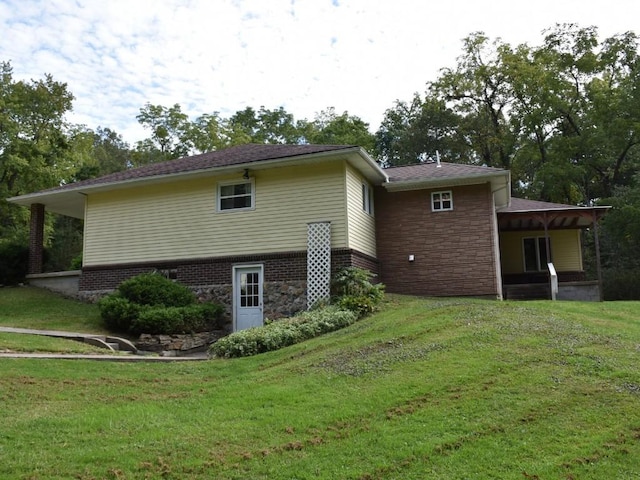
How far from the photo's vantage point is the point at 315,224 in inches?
559

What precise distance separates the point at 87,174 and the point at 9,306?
1510cm

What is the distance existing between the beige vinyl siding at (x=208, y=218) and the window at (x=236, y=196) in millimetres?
163

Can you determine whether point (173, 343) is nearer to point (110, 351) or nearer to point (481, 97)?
point (110, 351)

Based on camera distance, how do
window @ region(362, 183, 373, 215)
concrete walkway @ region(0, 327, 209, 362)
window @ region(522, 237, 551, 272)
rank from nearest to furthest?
concrete walkway @ region(0, 327, 209, 362) → window @ region(362, 183, 373, 215) → window @ region(522, 237, 551, 272)

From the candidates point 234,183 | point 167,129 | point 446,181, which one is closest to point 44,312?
point 234,183

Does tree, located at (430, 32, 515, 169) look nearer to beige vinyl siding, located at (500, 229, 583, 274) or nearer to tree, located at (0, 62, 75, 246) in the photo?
beige vinyl siding, located at (500, 229, 583, 274)

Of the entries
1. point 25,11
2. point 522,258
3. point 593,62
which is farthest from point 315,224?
point 593,62

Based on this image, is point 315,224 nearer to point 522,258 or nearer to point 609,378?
point 609,378

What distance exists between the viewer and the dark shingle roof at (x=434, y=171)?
16052mm

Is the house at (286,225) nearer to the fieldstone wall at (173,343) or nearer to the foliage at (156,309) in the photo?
the foliage at (156,309)

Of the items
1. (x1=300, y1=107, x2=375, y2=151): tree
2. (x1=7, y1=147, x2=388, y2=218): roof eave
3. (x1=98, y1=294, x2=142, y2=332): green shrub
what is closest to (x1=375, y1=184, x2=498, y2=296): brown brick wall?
(x1=7, y1=147, x2=388, y2=218): roof eave

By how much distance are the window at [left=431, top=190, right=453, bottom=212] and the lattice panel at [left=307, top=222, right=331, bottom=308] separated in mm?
4085

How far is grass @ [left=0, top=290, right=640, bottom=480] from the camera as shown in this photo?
4531mm

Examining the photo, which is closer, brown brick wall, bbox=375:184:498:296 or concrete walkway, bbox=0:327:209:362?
concrete walkway, bbox=0:327:209:362
